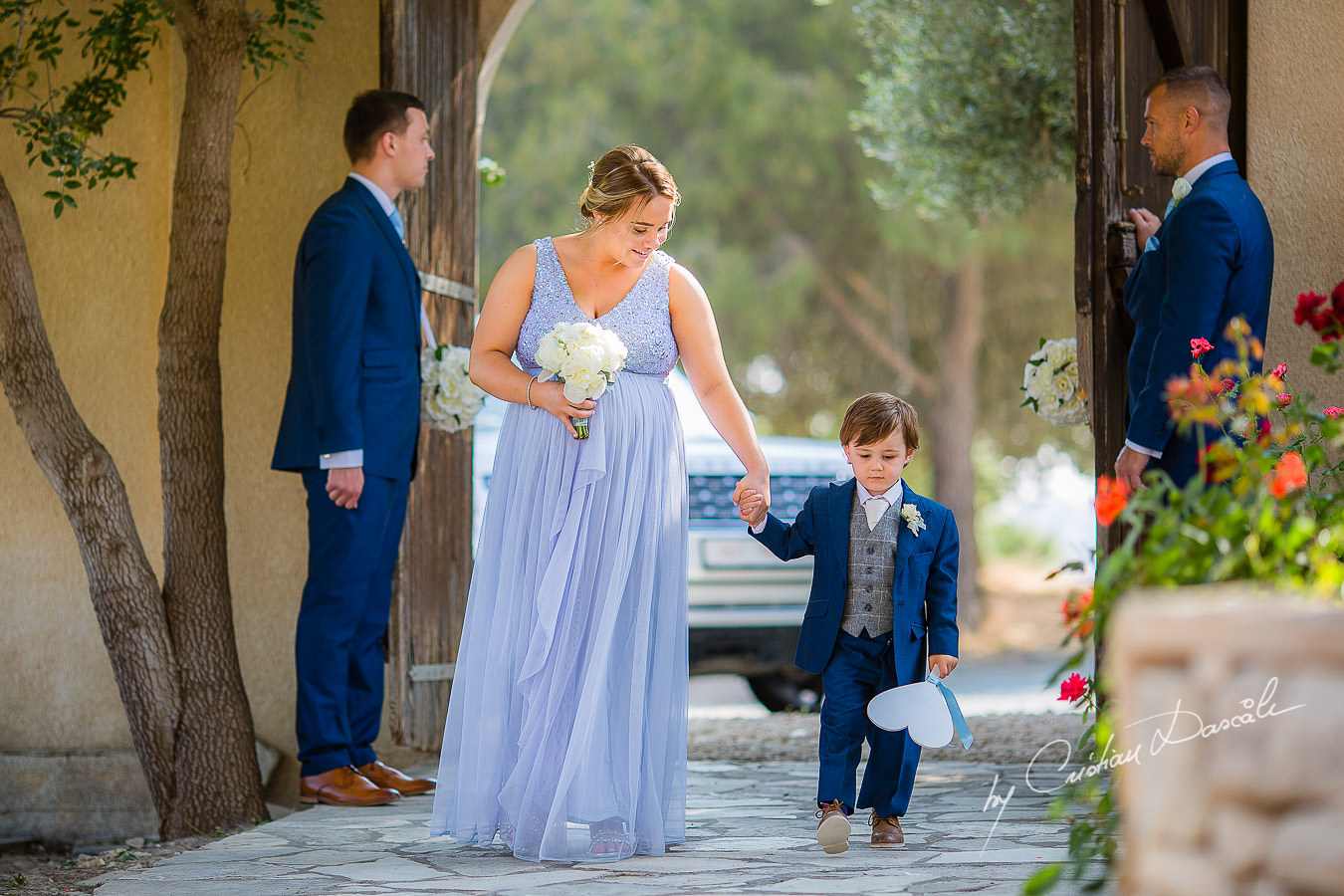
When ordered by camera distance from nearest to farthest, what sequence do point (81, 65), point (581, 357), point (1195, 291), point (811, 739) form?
point (581, 357)
point (1195, 291)
point (81, 65)
point (811, 739)

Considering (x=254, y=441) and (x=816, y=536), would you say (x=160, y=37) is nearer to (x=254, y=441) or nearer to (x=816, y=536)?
(x=254, y=441)

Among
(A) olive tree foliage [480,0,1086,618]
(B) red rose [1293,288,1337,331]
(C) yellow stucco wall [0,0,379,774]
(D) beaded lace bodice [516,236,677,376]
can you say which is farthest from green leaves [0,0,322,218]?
(A) olive tree foliage [480,0,1086,618]

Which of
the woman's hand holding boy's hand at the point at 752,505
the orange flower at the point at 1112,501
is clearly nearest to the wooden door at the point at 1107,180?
the woman's hand holding boy's hand at the point at 752,505

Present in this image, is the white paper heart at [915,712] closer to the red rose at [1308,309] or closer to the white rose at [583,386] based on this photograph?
the white rose at [583,386]

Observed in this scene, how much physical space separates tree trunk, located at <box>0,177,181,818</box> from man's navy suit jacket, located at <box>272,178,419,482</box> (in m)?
0.66

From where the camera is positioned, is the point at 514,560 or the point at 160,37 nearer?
the point at 514,560

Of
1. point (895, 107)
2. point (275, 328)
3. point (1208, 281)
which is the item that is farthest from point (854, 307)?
point (1208, 281)

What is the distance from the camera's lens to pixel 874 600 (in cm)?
365

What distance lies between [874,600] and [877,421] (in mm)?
479

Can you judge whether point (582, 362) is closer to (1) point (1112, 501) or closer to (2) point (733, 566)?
(1) point (1112, 501)

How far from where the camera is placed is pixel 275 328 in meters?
5.57

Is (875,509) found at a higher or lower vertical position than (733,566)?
higher

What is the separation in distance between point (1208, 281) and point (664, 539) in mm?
1713

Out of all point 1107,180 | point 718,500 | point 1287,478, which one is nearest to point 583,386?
point 1287,478
